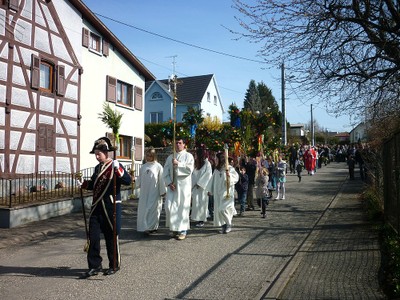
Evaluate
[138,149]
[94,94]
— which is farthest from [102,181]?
[138,149]

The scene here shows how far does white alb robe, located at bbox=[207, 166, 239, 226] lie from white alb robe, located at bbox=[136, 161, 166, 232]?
4.54ft

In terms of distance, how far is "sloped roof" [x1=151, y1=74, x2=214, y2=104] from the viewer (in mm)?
47888

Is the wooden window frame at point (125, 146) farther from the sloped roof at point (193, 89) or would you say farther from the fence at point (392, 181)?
the sloped roof at point (193, 89)

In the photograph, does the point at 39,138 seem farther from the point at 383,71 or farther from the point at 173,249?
the point at 383,71

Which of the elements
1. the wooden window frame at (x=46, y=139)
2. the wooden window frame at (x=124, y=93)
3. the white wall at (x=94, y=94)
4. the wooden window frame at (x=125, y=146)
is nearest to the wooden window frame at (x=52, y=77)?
the wooden window frame at (x=46, y=139)

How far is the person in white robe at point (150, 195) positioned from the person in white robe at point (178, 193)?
0.92 feet

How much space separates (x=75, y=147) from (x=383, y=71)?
542 inches

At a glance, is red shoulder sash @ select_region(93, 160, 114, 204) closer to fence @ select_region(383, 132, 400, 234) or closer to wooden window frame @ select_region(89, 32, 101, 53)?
fence @ select_region(383, 132, 400, 234)

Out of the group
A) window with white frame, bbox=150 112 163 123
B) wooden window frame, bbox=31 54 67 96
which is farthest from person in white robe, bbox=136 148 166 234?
window with white frame, bbox=150 112 163 123

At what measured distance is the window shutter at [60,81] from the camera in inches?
734

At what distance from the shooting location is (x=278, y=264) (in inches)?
285

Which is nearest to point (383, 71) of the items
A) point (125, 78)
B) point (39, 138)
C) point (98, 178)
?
point (98, 178)

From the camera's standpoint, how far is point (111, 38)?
895 inches

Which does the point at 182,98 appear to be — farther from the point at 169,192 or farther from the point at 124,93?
the point at 169,192
